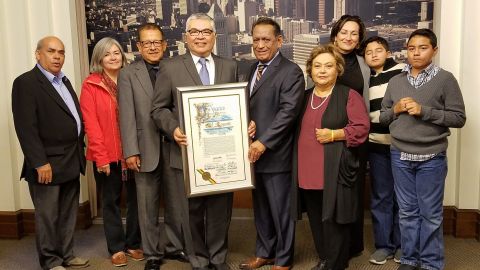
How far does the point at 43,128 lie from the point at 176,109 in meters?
0.87

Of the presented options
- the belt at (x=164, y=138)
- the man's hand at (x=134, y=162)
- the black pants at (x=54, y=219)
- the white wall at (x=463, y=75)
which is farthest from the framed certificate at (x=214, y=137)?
the white wall at (x=463, y=75)

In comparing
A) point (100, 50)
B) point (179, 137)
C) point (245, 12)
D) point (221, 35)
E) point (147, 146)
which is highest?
point (245, 12)

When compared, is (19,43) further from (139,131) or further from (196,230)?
(196,230)

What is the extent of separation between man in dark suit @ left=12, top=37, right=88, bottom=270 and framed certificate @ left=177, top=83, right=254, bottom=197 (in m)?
0.86

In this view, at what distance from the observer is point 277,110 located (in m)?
3.13

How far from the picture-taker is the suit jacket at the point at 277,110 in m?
3.04

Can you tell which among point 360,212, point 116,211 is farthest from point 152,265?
point 360,212

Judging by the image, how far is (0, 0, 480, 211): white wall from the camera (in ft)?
12.2

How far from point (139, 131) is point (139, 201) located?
482 mm

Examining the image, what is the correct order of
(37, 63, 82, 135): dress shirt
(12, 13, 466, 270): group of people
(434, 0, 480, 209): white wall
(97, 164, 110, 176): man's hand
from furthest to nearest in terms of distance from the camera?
(434, 0, 480, 209): white wall → (97, 164, 110, 176): man's hand → (37, 63, 82, 135): dress shirt → (12, 13, 466, 270): group of people

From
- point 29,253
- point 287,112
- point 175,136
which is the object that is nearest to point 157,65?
point 175,136

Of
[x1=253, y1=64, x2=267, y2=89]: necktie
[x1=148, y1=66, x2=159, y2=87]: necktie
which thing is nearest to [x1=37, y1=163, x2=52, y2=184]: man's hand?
[x1=148, y1=66, x2=159, y2=87]: necktie

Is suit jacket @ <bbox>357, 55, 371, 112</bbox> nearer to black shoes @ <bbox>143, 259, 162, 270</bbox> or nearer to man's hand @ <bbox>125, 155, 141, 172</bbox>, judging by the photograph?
man's hand @ <bbox>125, 155, 141, 172</bbox>

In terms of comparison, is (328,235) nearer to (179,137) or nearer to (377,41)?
(179,137)
